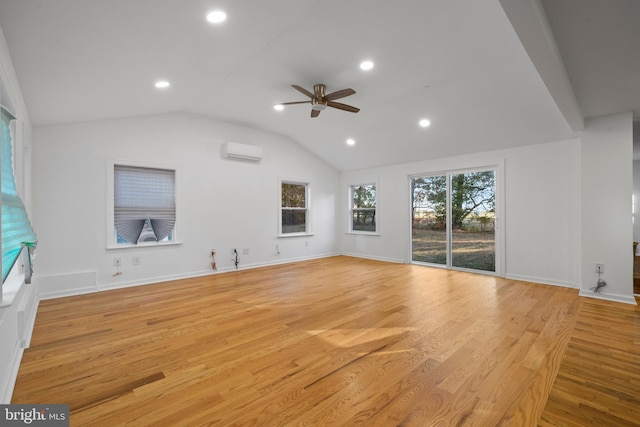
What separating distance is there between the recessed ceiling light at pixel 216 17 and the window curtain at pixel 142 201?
3.24 m

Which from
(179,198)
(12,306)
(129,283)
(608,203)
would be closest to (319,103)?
(179,198)

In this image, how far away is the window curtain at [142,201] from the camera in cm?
454

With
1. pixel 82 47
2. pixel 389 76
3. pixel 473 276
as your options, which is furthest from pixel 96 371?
pixel 473 276

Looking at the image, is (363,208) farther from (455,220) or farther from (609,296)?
(609,296)

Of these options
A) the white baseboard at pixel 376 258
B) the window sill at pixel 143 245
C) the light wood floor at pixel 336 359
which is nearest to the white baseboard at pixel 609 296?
the light wood floor at pixel 336 359

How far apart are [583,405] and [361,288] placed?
9.27 feet

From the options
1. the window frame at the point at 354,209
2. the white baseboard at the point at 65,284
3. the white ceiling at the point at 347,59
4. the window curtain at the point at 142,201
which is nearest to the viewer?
the white ceiling at the point at 347,59

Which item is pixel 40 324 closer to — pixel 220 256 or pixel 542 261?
pixel 220 256

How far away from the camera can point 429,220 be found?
6.20 metres

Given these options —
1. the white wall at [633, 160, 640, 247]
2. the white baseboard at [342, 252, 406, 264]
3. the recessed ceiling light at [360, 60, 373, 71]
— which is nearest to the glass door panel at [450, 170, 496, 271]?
the white baseboard at [342, 252, 406, 264]

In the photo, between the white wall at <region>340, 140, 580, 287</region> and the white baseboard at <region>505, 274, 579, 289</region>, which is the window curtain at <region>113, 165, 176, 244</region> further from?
the white baseboard at <region>505, 274, 579, 289</region>

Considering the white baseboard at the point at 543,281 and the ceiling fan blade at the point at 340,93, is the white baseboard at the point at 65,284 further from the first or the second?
the white baseboard at the point at 543,281

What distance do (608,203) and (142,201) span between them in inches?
264

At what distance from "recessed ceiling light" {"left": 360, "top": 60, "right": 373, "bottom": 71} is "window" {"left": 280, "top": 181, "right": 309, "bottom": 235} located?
3534 millimetres
